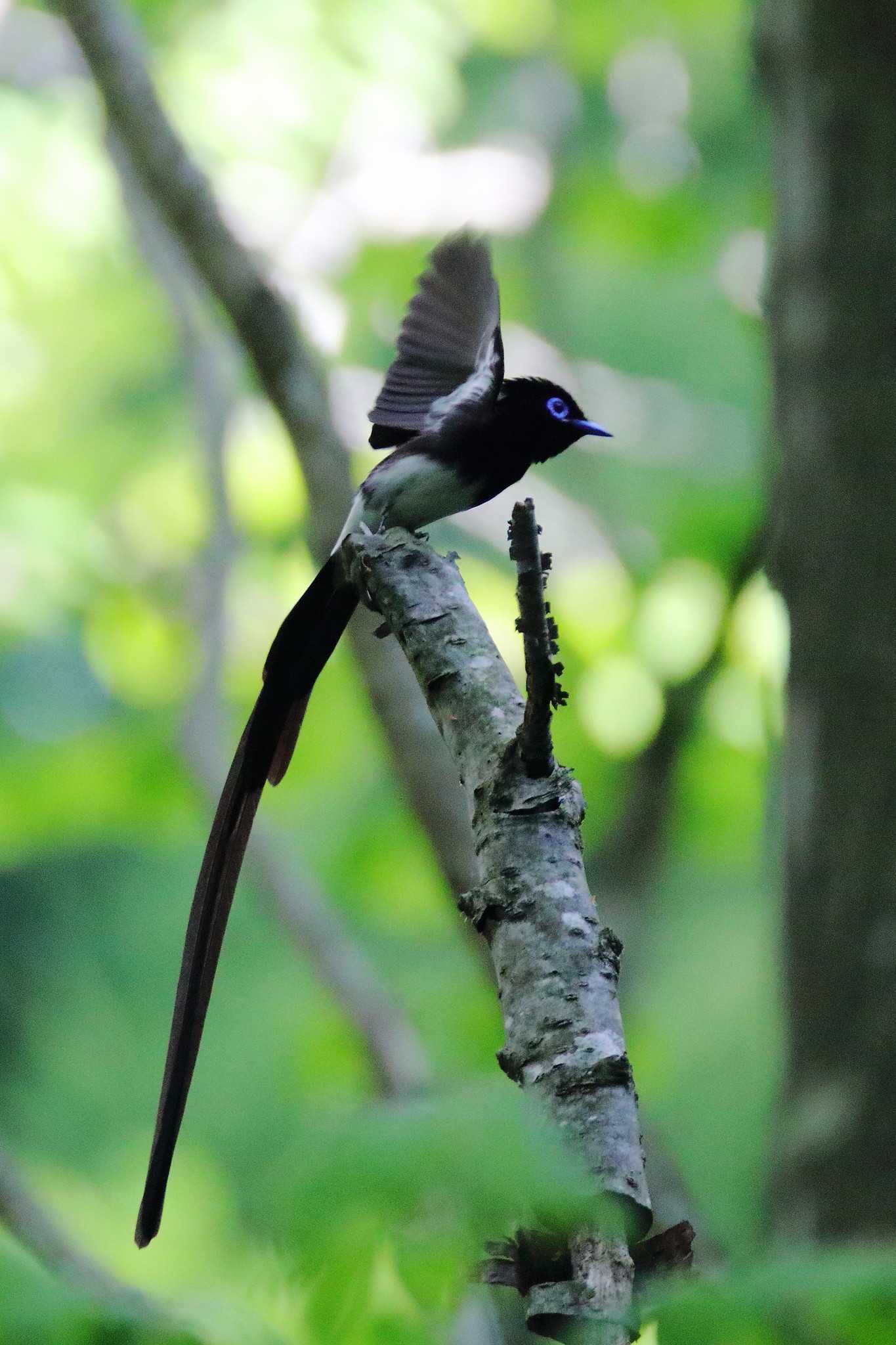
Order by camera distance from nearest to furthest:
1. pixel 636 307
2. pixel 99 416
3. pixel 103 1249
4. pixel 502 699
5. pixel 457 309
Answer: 1. pixel 502 699
2. pixel 457 309
3. pixel 103 1249
4. pixel 99 416
5. pixel 636 307

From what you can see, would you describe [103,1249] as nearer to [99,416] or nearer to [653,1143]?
[99,416]

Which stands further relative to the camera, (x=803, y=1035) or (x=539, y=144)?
(x=539, y=144)

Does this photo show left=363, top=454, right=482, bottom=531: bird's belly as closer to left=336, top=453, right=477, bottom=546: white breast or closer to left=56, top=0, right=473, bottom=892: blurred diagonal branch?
left=336, top=453, right=477, bottom=546: white breast

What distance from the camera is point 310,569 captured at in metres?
6.05

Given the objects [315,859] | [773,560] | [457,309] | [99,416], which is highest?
[99,416]

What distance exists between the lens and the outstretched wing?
3287mm

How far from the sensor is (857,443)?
10.4 ft

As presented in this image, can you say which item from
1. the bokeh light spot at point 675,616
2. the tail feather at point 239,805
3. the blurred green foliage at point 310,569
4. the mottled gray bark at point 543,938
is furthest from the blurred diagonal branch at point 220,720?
the mottled gray bark at point 543,938

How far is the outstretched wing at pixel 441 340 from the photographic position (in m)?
3.29

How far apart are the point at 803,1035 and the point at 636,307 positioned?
19.9ft

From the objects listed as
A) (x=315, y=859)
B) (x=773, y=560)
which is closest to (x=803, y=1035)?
(x=773, y=560)

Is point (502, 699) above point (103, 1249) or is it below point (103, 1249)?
below

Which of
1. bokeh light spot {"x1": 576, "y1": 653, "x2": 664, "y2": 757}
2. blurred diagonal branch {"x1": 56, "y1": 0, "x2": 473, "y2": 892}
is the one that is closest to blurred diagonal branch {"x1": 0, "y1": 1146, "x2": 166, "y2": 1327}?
blurred diagonal branch {"x1": 56, "y1": 0, "x2": 473, "y2": 892}

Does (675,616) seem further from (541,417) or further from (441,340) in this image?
(441,340)
